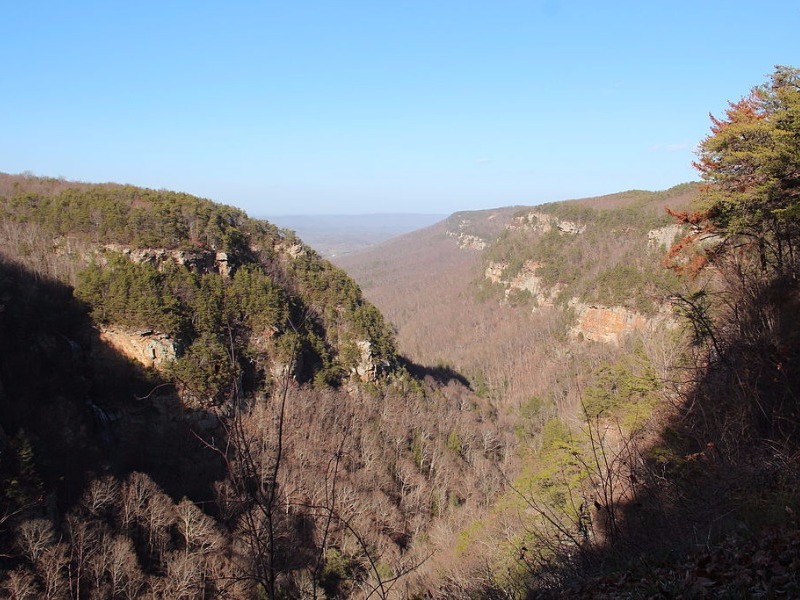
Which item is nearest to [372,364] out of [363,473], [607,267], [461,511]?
[363,473]

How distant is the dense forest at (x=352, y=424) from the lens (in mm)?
5508

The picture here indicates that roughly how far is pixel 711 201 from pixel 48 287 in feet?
108

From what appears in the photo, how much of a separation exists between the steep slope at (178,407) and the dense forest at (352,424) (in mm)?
154

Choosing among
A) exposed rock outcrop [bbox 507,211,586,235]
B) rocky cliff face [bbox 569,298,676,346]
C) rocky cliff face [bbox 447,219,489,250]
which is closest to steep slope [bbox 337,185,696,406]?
rocky cliff face [bbox 569,298,676,346]

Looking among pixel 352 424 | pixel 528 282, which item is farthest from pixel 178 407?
pixel 528 282

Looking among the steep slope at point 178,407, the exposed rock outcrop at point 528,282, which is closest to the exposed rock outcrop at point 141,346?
the steep slope at point 178,407

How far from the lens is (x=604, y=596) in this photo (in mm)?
4930

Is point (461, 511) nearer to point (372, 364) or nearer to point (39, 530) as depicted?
point (372, 364)

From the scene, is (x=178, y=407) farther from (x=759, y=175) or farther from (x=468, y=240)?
(x=468, y=240)

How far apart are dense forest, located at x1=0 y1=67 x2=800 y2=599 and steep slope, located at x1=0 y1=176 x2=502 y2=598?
0.15m

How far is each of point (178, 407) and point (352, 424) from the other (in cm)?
1057

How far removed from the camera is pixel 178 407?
28281 mm

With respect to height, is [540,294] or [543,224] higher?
[543,224]

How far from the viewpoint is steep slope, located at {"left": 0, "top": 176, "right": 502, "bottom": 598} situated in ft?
53.3
